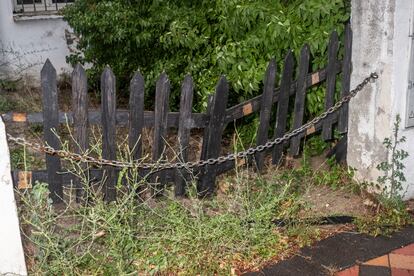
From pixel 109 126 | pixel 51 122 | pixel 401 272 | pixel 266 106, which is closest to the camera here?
pixel 401 272

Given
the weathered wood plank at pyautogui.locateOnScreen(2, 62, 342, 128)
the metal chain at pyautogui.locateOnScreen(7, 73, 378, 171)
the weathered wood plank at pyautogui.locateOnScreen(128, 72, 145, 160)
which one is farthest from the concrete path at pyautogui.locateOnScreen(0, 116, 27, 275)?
the weathered wood plank at pyautogui.locateOnScreen(128, 72, 145, 160)

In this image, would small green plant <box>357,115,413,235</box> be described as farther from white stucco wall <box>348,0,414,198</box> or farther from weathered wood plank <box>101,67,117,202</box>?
weathered wood plank <box>101,67,117,202</box>

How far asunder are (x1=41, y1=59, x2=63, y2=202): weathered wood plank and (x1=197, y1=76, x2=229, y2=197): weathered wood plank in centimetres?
105

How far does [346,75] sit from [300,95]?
1.30 feet

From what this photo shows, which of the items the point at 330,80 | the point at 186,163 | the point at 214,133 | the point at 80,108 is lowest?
the point at 186,163

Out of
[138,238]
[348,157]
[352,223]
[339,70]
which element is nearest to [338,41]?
[339,70]

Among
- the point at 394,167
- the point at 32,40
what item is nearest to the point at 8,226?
the point at 394,167

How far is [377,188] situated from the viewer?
413 cm

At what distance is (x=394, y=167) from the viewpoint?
4027mm

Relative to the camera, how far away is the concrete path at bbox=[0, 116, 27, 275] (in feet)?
9.66

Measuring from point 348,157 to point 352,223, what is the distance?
27.5 inches

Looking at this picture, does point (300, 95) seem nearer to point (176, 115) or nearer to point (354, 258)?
point (176, 115)

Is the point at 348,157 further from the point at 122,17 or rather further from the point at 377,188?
the point at 122,17

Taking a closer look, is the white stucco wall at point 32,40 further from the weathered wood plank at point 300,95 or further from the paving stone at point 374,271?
the paving stone at point 374,271
